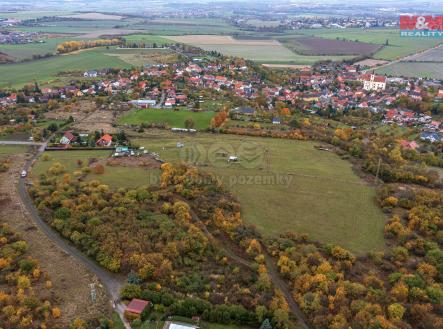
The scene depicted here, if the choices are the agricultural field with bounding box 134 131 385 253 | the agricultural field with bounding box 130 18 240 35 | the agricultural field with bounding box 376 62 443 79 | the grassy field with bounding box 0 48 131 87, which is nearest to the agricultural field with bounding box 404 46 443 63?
the agricultural field with bounding box 376 62 443 79

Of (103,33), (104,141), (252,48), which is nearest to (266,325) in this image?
(104,141)

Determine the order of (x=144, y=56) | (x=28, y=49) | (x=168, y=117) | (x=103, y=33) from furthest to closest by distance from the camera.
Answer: (x=103, y=33) < (x=28, y=49) < (x=144, y=56) < (x=168, y=117)

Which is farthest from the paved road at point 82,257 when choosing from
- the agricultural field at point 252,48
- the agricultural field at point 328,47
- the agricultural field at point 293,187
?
the agricultural field at point 328,47

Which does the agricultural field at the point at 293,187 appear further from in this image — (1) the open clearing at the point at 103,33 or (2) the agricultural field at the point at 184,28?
(2) the agricultural field at the point at 184,28

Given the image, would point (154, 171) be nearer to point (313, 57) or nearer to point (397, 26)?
point (313, 57)

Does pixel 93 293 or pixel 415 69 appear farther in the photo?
pixel 415 69

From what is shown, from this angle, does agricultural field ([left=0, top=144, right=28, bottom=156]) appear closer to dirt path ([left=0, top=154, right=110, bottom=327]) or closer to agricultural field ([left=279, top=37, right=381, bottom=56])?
dirt path ([left=0, top=154, right=110, bottom=327])

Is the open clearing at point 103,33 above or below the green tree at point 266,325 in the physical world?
above

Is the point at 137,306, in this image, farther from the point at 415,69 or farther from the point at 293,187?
the point at 415,69
